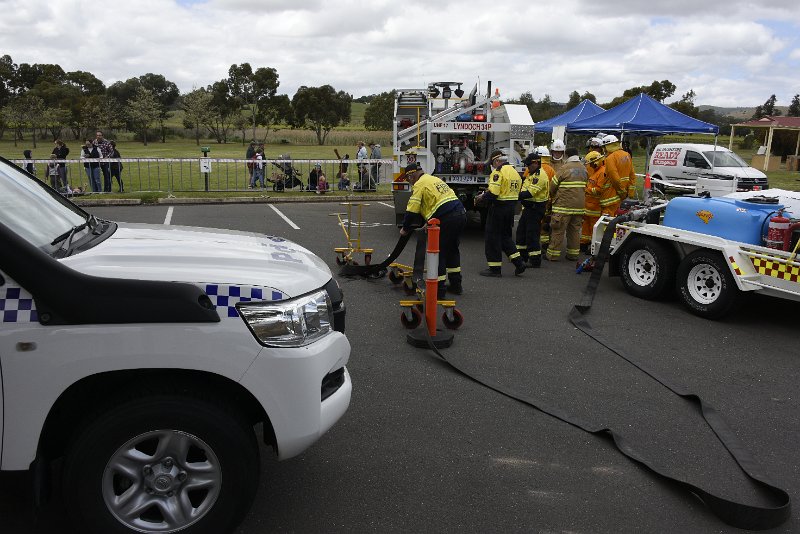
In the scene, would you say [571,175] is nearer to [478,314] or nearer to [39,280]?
[478,314]

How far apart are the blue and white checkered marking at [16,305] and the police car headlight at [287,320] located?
0.82 meters

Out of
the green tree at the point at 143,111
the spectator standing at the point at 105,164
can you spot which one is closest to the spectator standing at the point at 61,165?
the spectator standing at the point at 105,164

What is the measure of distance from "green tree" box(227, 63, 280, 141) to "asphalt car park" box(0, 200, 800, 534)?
6209cm

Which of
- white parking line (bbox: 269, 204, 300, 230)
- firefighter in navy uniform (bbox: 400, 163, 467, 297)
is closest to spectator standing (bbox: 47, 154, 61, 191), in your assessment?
white parking line (bbox: 269, 204, 300, 230)

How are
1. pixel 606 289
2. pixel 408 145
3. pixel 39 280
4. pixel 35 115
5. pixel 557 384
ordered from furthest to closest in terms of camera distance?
pixel 35 115, pixel 408 145, pixel 606 289, pixel 557 384, pixel 39 280

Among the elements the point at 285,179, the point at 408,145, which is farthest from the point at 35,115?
the point at 408,145

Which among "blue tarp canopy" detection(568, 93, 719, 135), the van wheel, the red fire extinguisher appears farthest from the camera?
"blue tarp canopy" detection(568, 93, 719, 135)

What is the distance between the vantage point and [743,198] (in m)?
7.65

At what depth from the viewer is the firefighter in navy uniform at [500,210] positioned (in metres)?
9.34

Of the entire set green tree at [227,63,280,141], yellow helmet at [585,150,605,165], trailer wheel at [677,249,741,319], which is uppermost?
green tree at [227,63,280,141]

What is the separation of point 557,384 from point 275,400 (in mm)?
3069

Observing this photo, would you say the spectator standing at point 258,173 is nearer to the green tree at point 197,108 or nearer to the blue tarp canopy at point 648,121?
the blue tarp canopy at point 648,121

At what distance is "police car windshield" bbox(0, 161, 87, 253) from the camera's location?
10.1 feet

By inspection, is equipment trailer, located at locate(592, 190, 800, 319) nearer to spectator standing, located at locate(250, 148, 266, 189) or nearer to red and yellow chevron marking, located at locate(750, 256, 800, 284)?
red and yellow chevron marking, located at locate(750, 256, 800, 284)
